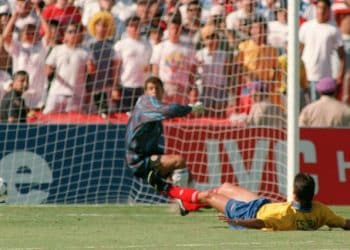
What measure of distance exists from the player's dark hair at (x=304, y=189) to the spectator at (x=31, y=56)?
6834 mm

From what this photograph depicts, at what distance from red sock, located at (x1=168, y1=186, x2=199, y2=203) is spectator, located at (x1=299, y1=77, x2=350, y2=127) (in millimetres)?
3365

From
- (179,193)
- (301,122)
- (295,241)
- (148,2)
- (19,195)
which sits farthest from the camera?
(148,2)

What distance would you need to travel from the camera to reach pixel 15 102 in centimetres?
1767

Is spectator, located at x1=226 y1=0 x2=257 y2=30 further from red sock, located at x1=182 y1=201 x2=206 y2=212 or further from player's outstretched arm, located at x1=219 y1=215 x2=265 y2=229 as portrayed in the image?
player's outstretched arm, located at x1=219 y1=215 x2=265 y2=229

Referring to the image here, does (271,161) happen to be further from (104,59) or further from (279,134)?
(104,59)

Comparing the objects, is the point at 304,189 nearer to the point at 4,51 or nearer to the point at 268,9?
the point at 268,9

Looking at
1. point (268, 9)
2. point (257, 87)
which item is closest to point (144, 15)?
point (268, 9)

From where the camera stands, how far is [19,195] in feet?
54.2

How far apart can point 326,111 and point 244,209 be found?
5468 millimetres

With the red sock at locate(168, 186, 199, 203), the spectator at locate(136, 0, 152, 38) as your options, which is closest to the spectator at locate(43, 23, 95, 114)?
the spectator at locate(136, 0, 152, 38)

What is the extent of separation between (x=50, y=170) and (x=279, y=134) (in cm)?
294

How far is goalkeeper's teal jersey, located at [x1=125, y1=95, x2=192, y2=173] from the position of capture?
50.7 ft

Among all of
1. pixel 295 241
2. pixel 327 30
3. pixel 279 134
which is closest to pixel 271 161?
pixel 279 134

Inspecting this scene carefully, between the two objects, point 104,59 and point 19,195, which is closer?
point 19,195
